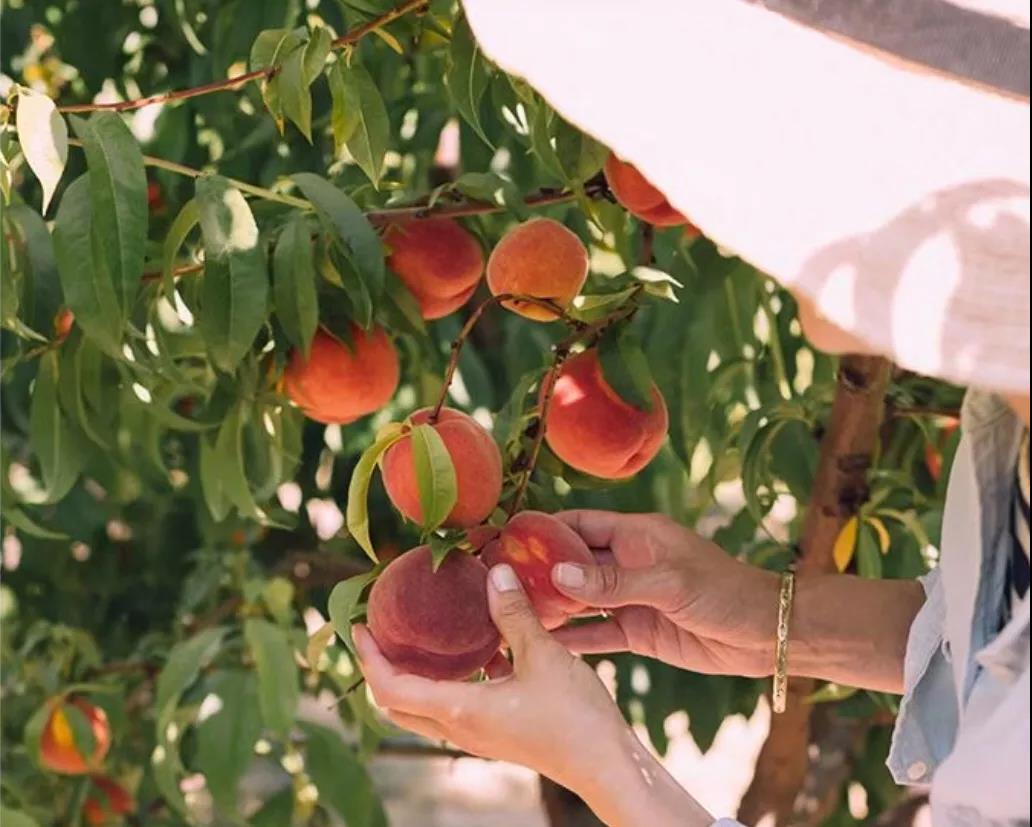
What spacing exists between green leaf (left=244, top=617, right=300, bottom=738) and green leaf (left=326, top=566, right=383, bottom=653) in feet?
1.35

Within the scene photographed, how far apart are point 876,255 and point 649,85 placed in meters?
0.11

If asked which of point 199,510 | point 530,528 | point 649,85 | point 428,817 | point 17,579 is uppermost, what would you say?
point 649,85

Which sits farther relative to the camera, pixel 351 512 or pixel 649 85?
pixel 351 512

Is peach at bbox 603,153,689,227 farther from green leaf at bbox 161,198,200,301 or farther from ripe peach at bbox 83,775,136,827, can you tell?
ripe peach at bbox 83,775,136,827

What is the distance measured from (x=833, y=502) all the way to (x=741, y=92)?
2.28ft

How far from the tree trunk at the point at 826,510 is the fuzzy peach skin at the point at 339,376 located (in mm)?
333

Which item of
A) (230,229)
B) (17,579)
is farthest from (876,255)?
(17,579)

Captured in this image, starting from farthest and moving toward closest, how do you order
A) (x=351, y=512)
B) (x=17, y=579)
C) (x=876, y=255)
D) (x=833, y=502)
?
(x=17, y=579) → (x=833, y=502) → (x=351, y=512) → (x=876, y=255)

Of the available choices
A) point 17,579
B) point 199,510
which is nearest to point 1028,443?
point 199,510

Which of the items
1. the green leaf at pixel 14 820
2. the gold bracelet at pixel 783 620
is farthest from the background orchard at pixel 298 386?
the gold bracelet at pixel 783 620

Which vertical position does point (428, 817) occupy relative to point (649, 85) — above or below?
below

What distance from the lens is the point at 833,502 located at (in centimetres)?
131

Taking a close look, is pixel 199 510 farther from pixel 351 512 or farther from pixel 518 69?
pixel 518 69

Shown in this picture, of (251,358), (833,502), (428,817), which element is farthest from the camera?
(428,817)
